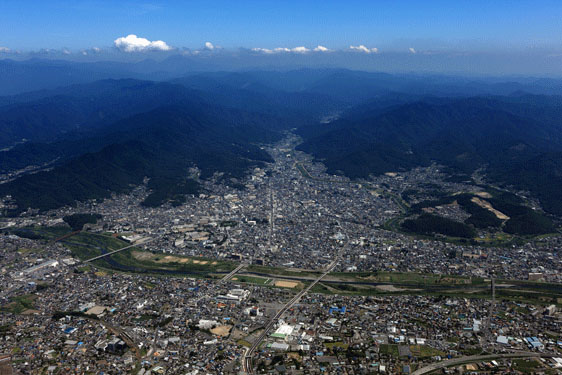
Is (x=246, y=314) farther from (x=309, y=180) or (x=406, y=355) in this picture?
(x=309, y=180)

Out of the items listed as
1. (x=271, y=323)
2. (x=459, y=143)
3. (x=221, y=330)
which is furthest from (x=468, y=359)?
(x=459, y=143)

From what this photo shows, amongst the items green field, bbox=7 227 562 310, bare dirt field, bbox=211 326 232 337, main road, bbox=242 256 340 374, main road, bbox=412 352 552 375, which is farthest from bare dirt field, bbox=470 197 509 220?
bare dirt field, bbox=211 326 232 337

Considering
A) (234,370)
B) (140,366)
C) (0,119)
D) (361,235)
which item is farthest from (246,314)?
(0,119)

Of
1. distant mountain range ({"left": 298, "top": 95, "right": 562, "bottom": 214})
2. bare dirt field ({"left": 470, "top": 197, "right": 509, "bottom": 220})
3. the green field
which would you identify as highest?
distant mountain range ({"left": 298, "top": 95, "right": 562, "bottom": 214})

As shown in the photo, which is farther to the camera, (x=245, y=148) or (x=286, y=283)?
(x=245, y=148)

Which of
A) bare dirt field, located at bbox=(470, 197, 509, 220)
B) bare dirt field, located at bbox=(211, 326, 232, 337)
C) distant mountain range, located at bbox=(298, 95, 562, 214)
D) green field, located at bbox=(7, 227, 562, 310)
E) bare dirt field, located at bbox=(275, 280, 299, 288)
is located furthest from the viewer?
distant mountain range, located at bbox=(298, 95, 562, 214)

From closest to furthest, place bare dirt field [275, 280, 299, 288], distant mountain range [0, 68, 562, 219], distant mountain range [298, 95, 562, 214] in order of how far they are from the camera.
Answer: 1. bare dirt field [275, 280, 299, 288]
2. distant mountain range [0, 68, 562, 219]
3. distant mountain range [298, 95, 562, 214]

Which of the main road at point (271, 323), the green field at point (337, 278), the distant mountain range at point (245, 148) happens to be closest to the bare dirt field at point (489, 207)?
the distant mountain range at point (245, 148)

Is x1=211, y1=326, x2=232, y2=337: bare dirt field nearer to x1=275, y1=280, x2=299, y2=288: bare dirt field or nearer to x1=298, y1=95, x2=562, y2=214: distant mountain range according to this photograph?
x1=275, y1=280, x2=299, y2=288: bare dirt field

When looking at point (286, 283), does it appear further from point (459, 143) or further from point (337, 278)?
point (459, 143)

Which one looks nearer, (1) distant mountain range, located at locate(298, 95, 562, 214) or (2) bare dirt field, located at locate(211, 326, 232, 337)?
→ (2) bare dirt field, located at locate(211, 326, 232, 337)

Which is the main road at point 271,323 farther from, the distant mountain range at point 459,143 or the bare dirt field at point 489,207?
the distant mountain range at point 459,143
